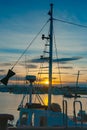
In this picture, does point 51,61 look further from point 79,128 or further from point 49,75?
point 79,128

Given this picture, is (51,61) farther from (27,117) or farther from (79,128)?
(79,128)

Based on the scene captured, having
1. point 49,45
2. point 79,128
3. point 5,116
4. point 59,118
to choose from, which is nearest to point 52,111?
point 59,118

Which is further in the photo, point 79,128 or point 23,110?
point 23,110

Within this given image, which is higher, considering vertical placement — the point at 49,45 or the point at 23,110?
the point at 49,45

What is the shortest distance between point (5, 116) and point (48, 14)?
1893cm

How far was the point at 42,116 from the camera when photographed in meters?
24.7

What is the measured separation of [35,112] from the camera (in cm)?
2506

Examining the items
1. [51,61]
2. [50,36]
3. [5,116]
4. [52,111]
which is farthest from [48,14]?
[5,116]

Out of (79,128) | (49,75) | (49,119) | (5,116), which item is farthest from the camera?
(49,75)

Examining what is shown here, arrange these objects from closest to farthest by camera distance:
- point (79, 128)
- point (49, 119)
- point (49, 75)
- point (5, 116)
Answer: point (5, 116)
point (79, 128)
point (49, 119)
point (49, 75)

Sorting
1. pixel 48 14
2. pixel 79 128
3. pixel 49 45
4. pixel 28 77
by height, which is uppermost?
pixel 48 14

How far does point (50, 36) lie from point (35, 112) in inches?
223

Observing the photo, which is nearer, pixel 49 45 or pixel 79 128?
pixel 79 128

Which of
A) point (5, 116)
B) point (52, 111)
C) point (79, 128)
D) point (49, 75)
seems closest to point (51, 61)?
point (49, 75)
